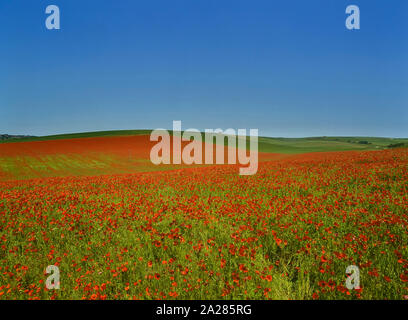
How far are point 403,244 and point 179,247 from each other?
4.29 meters

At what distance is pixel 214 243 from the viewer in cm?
475

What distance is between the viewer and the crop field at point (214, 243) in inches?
135

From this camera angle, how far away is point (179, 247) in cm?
466

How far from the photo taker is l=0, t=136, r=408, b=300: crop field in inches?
135

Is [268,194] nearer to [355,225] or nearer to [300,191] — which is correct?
[300,191]

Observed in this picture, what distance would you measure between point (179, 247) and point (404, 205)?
19.8ft
